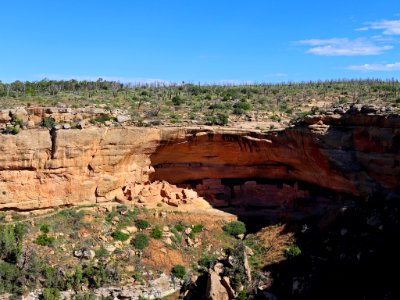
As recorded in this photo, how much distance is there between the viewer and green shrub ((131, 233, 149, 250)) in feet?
89.2

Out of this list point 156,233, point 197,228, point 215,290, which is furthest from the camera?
point 197,228

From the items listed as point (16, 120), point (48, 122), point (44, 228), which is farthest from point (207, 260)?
point (16, 120)

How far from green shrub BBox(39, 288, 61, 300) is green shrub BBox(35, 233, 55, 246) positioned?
10.7ft

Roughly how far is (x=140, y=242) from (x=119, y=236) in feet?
4.39

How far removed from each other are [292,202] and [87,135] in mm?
14448

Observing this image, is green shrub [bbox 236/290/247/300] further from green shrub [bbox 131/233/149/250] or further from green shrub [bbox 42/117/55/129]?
green shrub [bbox 42/117/55/129]

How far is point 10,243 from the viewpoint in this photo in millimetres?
24391

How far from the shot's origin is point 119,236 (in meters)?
27.4

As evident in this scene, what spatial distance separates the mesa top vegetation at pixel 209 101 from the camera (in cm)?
3262

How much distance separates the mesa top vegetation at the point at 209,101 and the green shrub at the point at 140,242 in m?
7.60

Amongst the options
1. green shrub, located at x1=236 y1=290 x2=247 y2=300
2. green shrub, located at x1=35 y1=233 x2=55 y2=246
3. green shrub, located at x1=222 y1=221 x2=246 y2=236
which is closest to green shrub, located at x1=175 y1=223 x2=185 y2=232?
green shrub, located at x1=222 y1=221 x2=246 y2=236

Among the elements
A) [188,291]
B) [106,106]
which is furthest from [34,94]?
[188,291]

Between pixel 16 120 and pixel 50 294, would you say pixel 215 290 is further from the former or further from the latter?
pixel 16 120

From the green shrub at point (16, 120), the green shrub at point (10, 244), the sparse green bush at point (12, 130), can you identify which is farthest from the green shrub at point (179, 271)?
the green shrub at point (16, 120)
